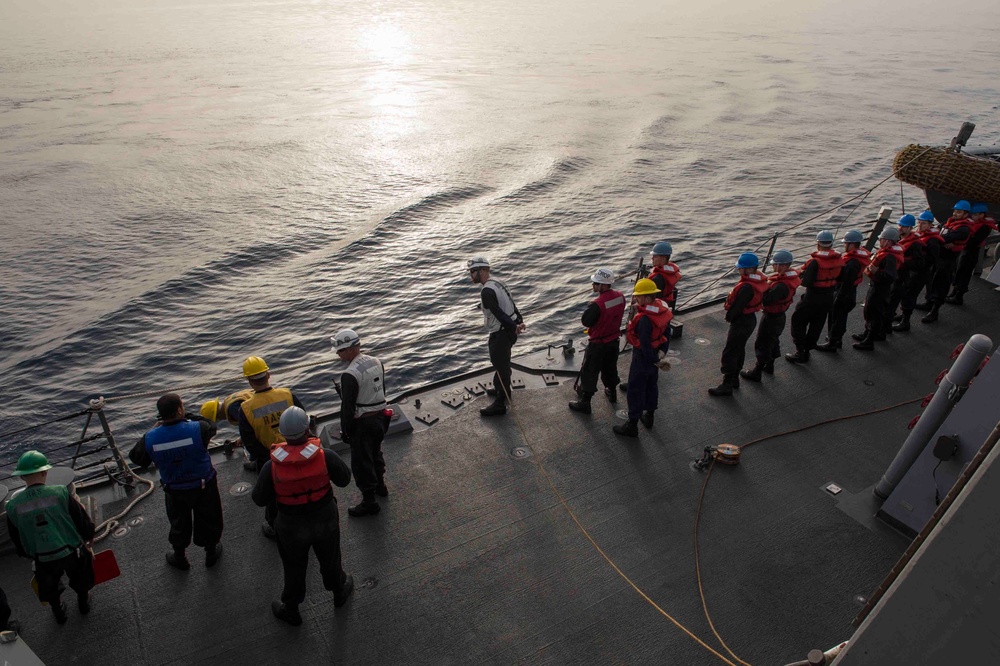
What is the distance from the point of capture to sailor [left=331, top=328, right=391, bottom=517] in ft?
18.1

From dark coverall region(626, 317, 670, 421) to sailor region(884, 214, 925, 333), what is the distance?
4.35 m

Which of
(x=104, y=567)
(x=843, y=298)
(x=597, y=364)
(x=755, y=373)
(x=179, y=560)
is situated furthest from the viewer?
(x=843, y=298)

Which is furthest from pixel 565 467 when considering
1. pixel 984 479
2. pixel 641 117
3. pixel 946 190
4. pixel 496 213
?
pixel 641 117

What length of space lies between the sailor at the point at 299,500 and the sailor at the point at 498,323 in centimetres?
265

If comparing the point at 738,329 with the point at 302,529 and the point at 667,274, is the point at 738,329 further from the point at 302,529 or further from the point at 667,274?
the point at 302,529

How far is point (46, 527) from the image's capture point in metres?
A: 4.53

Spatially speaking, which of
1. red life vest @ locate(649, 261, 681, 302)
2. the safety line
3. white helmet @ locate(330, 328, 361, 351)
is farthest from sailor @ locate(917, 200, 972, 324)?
white helmet @ locate(330, 328, 361, 351)

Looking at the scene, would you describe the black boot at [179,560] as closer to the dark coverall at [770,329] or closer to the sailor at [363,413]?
the sailor at [363,413]

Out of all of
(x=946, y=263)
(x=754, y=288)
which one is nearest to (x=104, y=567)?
(x=754, y=288)

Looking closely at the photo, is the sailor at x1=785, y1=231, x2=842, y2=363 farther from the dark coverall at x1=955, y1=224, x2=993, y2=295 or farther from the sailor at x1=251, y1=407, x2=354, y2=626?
the sailor at x1=251, y1=407, x2=354, y2=626

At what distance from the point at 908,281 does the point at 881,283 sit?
33.4 inches

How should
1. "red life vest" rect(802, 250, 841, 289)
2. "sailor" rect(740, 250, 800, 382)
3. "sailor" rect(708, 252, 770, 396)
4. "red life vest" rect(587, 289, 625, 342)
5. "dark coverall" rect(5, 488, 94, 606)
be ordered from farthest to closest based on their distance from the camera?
1. "red life vest" rect(802, 250, 841, 289)
2. "sailor" rect(740, 250, 800, 382)
3. "sailor" rect(708, 252, 770, 396)
4. "red life vest" rect(587, 289, 625, 342)
5. "dark coverall" rect(5, 488, 94, 606)

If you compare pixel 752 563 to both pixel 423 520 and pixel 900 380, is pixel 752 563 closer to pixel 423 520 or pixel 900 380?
pixel 423 520

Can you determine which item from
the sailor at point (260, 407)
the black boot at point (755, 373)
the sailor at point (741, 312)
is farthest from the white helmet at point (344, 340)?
the black boot at point (755, 373)
